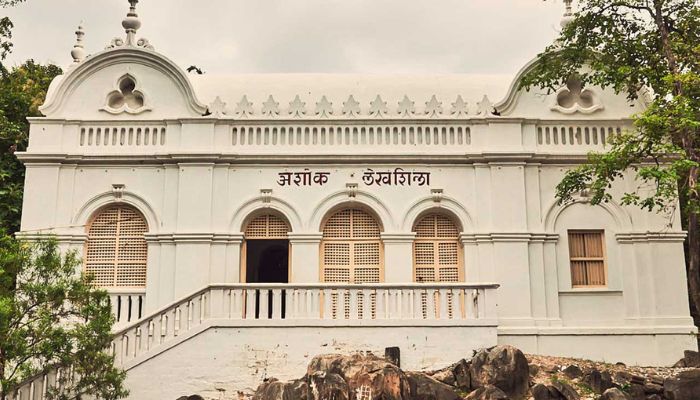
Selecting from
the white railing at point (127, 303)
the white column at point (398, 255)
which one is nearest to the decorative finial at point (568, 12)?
the white column at point (398, 255)

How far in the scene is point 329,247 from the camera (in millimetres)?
17078

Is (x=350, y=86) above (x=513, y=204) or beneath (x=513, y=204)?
above

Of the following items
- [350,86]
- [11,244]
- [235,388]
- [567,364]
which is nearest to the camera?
[11,244]

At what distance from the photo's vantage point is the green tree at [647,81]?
1345 cm

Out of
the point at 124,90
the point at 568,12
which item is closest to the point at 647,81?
the point at 568,12

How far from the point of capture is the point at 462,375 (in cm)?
1351

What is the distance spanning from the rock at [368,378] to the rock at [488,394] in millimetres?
1128

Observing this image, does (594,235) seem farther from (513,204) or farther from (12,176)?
(12,176)

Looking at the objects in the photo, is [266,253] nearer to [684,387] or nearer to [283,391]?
[283,391]

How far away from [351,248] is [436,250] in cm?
197

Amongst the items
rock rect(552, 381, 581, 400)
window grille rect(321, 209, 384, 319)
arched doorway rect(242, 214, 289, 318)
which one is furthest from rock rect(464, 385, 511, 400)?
window grille rect(321, 209, 384, 319)

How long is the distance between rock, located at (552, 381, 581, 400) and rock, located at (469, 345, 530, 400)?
54 cm

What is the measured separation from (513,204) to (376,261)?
3.37m

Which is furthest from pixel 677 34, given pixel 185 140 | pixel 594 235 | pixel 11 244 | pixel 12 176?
pixel 12 176
